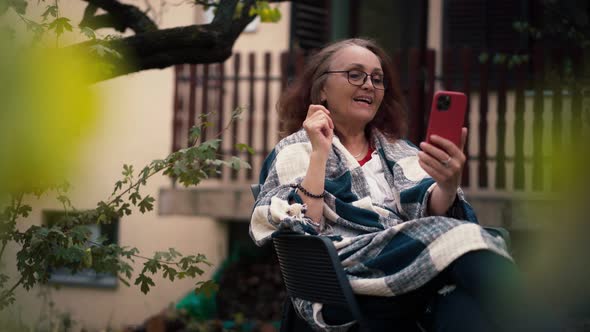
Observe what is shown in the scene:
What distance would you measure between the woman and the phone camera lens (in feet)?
0.30

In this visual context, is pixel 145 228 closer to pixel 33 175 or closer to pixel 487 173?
pixel 487 173

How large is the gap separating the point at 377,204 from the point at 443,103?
1.75 ft

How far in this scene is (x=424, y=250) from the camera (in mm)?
2227

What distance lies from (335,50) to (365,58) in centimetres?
13

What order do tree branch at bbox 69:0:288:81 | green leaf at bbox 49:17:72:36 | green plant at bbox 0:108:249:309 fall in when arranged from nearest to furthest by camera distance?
green leaf at bbox 49:17:72:36 < green plant at bbox 0:108:249:309 < tree branch at bbox 69:0:288:81

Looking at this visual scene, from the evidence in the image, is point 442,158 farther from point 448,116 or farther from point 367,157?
point 367,157

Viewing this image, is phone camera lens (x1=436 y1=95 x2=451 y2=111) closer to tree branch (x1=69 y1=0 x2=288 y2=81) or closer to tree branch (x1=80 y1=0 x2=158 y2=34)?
tree branch (x1=69 y1=0 x2=288 y2=81)

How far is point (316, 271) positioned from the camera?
2330 mm

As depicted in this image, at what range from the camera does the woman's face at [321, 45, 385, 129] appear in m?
2.87

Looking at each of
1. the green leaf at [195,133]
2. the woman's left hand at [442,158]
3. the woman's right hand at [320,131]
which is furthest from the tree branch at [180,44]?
the woman's left hand at [442,158]

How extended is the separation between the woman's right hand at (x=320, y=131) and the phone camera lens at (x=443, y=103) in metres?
0.40

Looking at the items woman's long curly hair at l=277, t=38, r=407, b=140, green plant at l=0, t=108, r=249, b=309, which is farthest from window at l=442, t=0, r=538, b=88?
green plant at l=0, t=108, r=249, b=309

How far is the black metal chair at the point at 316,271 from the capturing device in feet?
7.38

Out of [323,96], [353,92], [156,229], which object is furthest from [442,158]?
[156,229]
